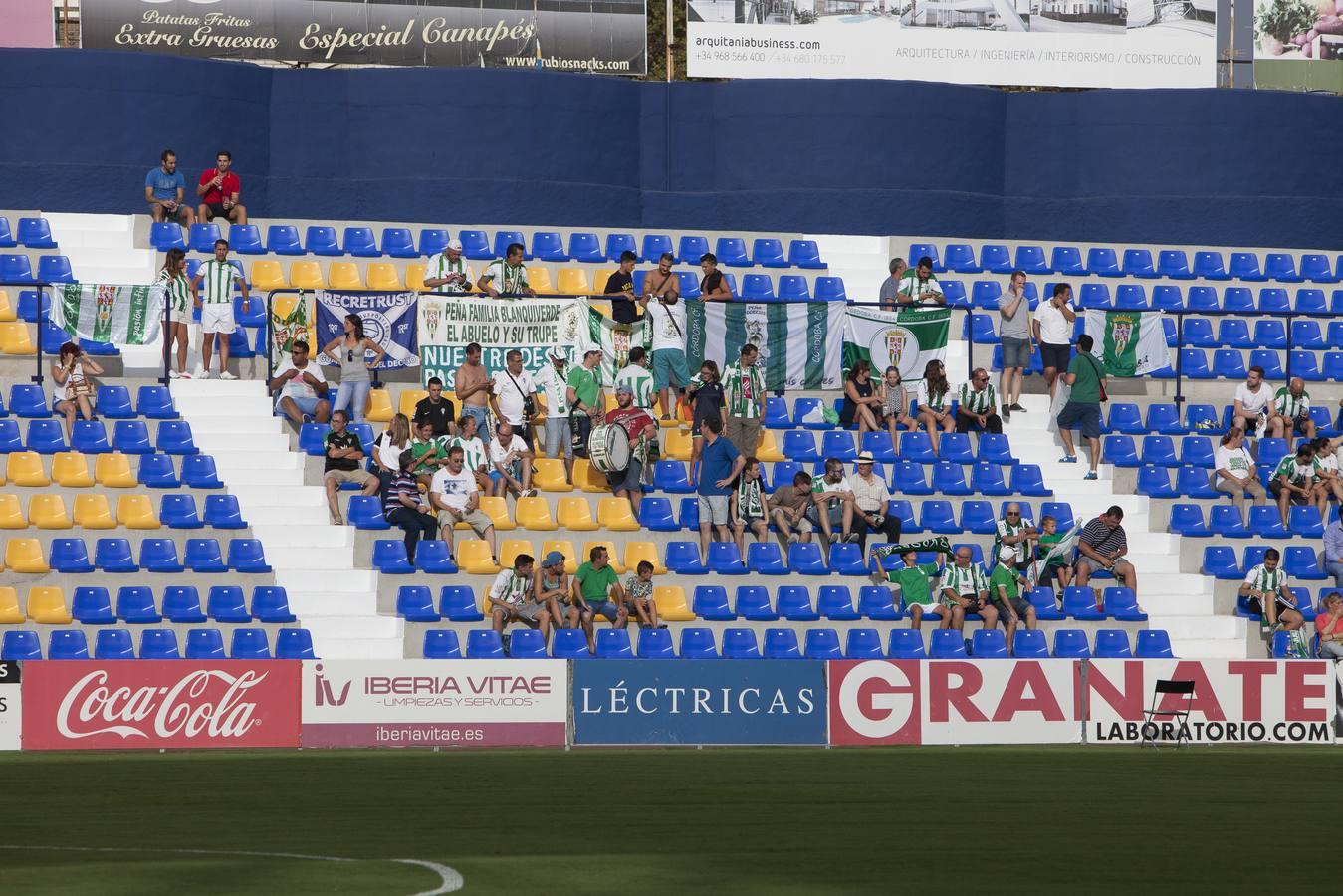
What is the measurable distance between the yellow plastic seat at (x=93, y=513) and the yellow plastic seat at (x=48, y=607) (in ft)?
3.91

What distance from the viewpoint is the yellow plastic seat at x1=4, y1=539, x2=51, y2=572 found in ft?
73.2

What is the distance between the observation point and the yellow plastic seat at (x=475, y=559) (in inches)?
920

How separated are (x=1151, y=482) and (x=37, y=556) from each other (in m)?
13.1

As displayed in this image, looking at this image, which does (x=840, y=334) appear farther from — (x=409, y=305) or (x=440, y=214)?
(x=440, y=214)

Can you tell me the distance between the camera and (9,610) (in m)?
21.7

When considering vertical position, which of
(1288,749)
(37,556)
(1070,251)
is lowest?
(1288,749)

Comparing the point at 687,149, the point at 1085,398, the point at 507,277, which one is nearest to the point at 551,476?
the point at 507,277

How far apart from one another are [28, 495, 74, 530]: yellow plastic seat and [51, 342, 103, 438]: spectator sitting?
1.16 m

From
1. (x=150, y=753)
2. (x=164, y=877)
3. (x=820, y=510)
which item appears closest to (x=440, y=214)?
(x=820, y=510)

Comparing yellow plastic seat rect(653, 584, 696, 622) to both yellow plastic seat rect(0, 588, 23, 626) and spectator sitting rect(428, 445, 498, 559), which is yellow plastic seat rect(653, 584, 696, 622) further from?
yellow plastic seat rect(0, 588, 23, 626)

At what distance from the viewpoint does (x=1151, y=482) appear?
26.7 meters

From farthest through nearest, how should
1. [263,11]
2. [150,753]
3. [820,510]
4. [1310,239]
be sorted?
1. [1310,239]
2. [263,11]
3. [820,510]
4. [150,753]

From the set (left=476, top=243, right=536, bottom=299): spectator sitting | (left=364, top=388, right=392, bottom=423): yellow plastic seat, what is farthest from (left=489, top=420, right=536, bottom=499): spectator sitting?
(left=476, top=243, right=536, bottom=299): spectator sitting

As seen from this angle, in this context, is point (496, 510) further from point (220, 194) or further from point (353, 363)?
point (220, 194)
